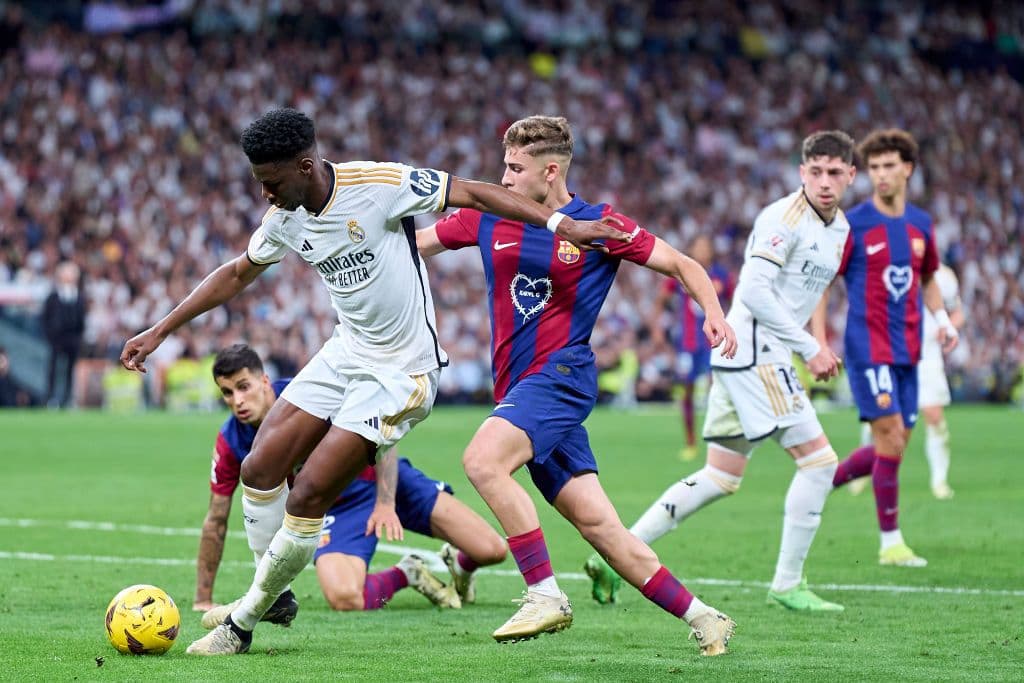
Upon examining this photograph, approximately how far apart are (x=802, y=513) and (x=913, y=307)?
2.47 m

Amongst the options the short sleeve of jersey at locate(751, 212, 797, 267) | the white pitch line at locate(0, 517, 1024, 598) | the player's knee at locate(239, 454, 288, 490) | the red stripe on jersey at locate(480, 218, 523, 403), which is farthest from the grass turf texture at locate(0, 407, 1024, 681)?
the short sleeve of jersey at locate(751, 212, 797, 267)

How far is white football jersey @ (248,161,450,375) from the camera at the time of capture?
593 centimetres

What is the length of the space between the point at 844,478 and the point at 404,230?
4852 millimetres

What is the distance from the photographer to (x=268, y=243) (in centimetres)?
614

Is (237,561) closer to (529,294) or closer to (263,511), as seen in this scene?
(263,511)

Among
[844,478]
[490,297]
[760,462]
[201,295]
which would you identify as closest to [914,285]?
[844,478]

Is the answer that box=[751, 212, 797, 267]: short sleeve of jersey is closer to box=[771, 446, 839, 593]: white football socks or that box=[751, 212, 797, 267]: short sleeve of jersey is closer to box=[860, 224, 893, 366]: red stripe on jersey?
box=[771, 446, 839, 593]: white football socks

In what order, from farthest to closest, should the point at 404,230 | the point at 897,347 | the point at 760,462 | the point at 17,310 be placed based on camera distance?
1. the point at 17,310
2. the point at 760,462
3. the point at 897,347
4. the point at 404,230

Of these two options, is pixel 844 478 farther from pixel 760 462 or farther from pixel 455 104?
pixel 455 104

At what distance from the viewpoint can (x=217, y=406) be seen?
2878 centimetres

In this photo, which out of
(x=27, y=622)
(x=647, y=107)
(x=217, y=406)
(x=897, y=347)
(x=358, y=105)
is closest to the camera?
(x=27, y=622)

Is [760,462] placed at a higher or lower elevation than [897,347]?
lower

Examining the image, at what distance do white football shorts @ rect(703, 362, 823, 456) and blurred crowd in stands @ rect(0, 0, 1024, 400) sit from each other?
2058 cm

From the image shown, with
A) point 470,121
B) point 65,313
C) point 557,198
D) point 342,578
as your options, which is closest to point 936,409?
point 342,578
